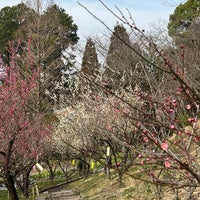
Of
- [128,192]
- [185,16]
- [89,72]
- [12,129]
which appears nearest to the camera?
[89,72]

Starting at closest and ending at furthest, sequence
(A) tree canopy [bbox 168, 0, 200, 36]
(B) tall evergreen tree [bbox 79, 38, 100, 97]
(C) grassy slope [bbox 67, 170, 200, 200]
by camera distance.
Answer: (B) tall evergreen tree [bbox 79, 38, 100, 97] → (C) grassy slope [bbox 67, 170, 200, 200] → (A) tree canopy [bbox 168, 0, 200, 36]

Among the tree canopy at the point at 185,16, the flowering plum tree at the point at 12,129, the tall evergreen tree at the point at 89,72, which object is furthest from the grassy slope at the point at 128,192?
the tree canopy at the point at 185,16

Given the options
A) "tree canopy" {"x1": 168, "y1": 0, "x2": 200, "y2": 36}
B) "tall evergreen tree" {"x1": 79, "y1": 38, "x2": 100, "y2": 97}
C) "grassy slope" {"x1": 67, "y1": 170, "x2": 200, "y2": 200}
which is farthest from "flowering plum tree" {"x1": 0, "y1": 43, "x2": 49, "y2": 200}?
"tree canopy" {"x1": 168, "y1": 0, "x2": 200, "y2": 36}

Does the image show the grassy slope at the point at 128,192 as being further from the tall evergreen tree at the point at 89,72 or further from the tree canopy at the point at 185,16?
the tree canopy at the point at 185,16

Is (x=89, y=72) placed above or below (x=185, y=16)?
below

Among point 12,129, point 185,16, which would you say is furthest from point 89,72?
point 185,16

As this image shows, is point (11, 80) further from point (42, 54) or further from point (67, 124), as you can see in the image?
point (42, 54)

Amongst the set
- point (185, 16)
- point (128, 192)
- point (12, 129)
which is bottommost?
point (128, 192)

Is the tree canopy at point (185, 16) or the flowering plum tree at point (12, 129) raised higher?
the tree canopy at point (185, 16)

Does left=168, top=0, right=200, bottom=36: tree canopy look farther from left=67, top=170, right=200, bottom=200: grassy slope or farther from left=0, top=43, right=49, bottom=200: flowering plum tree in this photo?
left=0, top=43, right=49, bottom=200: flowering plum tree

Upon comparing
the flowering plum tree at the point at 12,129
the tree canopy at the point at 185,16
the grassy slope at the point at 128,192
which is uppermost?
the tree canopy at the point at 185,16

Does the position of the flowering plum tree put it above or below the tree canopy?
below

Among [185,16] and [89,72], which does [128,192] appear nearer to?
[89,72]

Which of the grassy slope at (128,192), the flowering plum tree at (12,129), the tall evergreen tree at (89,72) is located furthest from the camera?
the flowering plum tree at (12,129)
